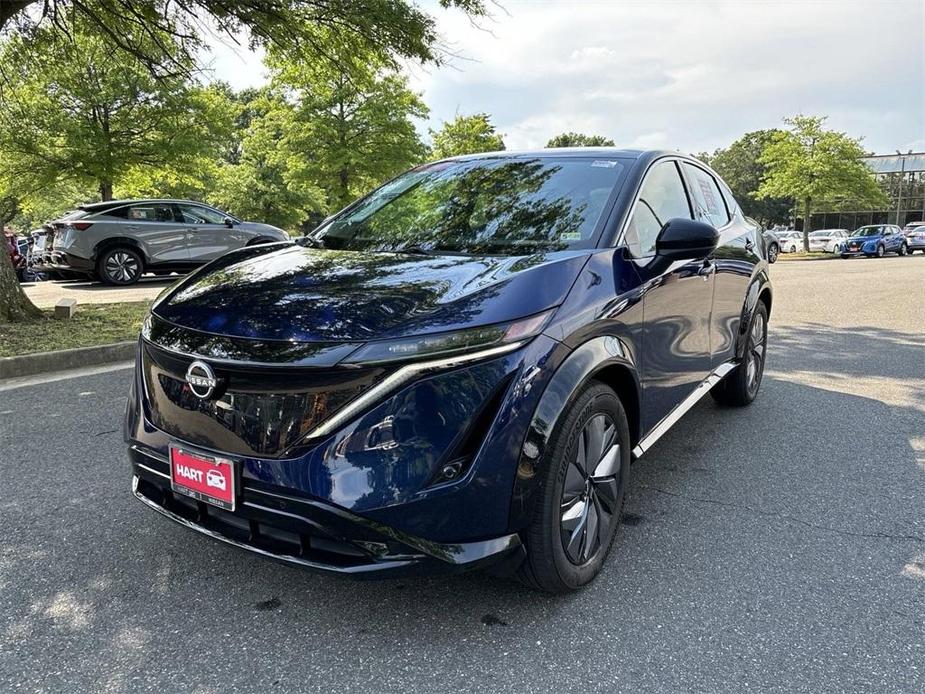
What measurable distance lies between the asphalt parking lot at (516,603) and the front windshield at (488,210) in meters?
1.39

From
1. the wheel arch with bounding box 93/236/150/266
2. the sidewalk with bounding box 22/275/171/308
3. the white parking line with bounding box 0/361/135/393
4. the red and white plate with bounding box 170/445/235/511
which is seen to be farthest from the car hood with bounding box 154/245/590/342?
the wheel arch with bounding box 93/236/150/266

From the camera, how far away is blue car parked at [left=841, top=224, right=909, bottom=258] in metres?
31.2

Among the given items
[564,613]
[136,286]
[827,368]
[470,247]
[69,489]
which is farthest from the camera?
[136,286]

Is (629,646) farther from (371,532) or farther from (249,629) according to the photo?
(249,629)

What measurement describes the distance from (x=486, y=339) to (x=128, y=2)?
757 cm

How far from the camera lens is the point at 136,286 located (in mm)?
12219

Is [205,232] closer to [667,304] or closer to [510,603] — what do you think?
[667,304]

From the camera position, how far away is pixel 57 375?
5.62 meters

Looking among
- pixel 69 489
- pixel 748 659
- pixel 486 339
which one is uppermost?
pixel 486 339

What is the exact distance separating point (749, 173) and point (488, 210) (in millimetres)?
75818

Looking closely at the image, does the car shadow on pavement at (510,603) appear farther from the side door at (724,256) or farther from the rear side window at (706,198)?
the rear side window at (706,198)

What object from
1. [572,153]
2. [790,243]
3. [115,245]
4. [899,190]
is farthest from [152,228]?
[899,190]

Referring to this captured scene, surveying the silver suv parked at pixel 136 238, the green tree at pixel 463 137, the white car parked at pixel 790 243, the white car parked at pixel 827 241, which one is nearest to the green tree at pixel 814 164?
the white car parked at pixel 827 241

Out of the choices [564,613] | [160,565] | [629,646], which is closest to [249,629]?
[160,565]
